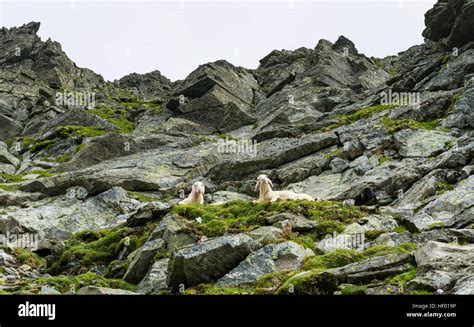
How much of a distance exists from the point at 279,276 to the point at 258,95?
223 ft

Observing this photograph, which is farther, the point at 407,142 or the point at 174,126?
the point at 174,126

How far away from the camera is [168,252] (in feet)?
61.7

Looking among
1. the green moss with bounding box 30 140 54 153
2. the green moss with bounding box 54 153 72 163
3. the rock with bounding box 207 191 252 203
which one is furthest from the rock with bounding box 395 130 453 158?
the green moss with bounding box 30 140 54 153

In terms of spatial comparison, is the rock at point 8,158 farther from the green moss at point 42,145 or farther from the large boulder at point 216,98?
the large boulder at point 216,98

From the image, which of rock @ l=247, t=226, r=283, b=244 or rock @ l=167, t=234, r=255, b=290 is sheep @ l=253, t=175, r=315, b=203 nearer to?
rock @ l=247, t=226, r=283, b=244

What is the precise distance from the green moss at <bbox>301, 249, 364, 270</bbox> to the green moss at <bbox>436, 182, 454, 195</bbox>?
35.8ft

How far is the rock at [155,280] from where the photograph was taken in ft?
54.6

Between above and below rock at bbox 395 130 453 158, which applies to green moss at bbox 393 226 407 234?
below

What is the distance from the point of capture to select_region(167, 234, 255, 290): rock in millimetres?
15891

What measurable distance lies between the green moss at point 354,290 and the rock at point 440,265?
102 centimetres

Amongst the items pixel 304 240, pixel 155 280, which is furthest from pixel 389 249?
pixel 155 280

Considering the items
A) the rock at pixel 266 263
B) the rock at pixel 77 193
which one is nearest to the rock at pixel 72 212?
the rock at pixel 77 193
